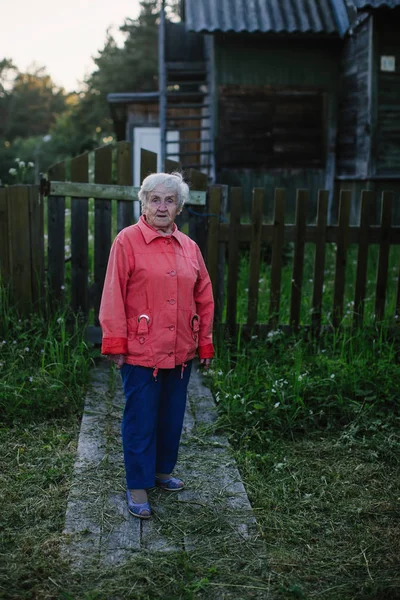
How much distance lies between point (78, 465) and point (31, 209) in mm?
2550

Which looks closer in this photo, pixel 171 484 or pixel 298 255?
pixel 171 484

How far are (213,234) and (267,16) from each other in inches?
319

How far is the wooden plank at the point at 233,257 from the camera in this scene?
18.2ft

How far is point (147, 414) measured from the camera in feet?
10.4

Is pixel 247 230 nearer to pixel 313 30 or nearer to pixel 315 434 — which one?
pixel 315 434

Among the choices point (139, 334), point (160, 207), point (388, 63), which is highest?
point (388, 63)

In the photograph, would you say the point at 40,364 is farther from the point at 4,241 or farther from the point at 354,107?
the point at 354,107

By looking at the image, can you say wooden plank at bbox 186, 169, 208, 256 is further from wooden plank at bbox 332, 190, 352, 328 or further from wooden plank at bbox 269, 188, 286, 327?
wooden plank at bbox 332, 190, 352, 328

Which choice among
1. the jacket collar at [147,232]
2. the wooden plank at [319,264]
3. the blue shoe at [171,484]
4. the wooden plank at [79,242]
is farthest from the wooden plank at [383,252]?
the jacket collar at [147,232]

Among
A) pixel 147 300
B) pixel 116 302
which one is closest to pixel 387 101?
pixel 147 300

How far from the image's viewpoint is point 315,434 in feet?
14.0

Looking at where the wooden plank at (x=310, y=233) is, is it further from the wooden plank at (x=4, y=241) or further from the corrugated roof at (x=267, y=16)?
the corrugated roof at (x=267, y=16)

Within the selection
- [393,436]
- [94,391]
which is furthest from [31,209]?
[393,436]

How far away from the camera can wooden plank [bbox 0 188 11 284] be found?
17.9ft
